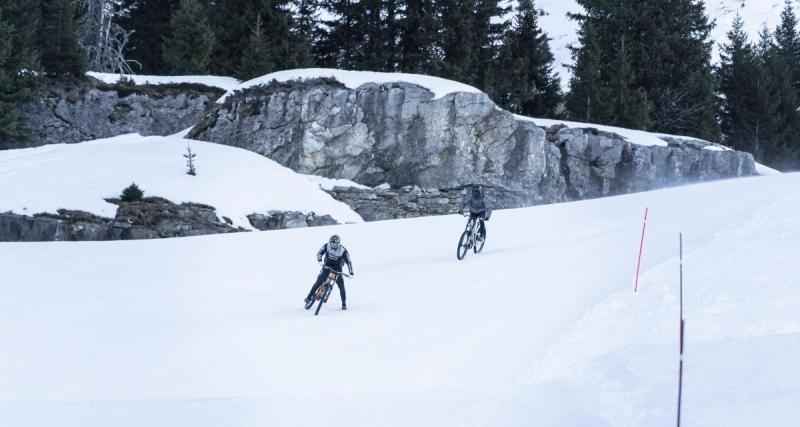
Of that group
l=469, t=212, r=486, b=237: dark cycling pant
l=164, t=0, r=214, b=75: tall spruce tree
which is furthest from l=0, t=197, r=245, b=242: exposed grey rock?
l=164, t=0, r=214, b=75: tall spruce tree

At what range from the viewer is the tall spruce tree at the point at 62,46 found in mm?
33344

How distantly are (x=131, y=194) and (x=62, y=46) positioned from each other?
14.9m

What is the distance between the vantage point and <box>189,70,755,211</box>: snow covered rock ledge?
2962 cm

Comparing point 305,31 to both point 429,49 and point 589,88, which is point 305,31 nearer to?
point 429,49

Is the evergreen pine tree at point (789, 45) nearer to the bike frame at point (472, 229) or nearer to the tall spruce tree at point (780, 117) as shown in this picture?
the tall spruce tree at point (780, 117)

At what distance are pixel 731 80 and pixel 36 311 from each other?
5508 cm

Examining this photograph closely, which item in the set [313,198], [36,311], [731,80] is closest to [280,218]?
[313,198]

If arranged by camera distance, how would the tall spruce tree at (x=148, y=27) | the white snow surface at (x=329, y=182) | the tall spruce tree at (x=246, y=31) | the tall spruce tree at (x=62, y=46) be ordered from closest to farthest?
the white snow surface at (x=329, y=182) → the tall spruce tree at (x=62, y=46) → the tall spruce tree at (x=246, y=31) → the tall spruce tree at (x=148, y=27)

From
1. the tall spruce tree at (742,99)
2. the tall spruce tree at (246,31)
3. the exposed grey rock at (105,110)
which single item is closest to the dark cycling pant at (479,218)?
the exposed grey rock at (105,110)

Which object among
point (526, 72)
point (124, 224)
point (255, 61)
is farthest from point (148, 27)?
point (124, 224)

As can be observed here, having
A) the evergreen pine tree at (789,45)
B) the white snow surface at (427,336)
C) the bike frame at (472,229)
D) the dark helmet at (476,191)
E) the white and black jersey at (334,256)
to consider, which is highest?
the evergreen pine tree at (789,45)

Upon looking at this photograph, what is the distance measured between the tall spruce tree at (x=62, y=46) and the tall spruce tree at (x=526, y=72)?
75.7ft

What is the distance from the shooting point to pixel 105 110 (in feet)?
108

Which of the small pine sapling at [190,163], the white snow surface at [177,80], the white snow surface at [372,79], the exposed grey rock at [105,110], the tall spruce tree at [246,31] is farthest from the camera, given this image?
the tall spruce tree at [246,31]
